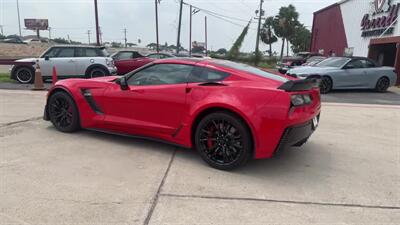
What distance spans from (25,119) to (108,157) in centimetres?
294

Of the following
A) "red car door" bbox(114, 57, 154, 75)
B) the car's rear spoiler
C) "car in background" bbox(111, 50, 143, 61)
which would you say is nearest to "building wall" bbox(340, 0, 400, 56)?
"red car door" bbox(114, 57, 154, 75)

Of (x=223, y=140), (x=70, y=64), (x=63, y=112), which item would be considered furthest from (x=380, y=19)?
(x=63, y=112)

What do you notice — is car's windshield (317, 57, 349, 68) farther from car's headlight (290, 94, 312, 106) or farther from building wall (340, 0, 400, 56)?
building wall (340, 0, 400, 56)

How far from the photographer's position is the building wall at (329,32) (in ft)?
93.4

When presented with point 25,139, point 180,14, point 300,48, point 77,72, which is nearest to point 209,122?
point 25,139

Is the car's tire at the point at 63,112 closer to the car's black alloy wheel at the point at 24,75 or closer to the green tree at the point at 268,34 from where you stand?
the car's black alloy wheel at the point at 24,75

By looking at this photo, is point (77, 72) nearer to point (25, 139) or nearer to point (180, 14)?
point (25, 139)

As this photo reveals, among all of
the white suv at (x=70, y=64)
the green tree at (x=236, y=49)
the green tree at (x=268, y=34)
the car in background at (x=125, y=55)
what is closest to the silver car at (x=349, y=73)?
the white suv at (x=70, y=64)

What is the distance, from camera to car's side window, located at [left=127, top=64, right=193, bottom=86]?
189 inches

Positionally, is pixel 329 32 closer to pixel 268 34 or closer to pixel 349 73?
pixel 349 73

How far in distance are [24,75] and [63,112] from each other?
9028 mm

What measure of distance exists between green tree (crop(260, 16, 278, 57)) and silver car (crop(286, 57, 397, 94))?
43.2 meters

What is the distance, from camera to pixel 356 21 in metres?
25.4

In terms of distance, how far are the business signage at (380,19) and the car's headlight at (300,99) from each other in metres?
18.6
